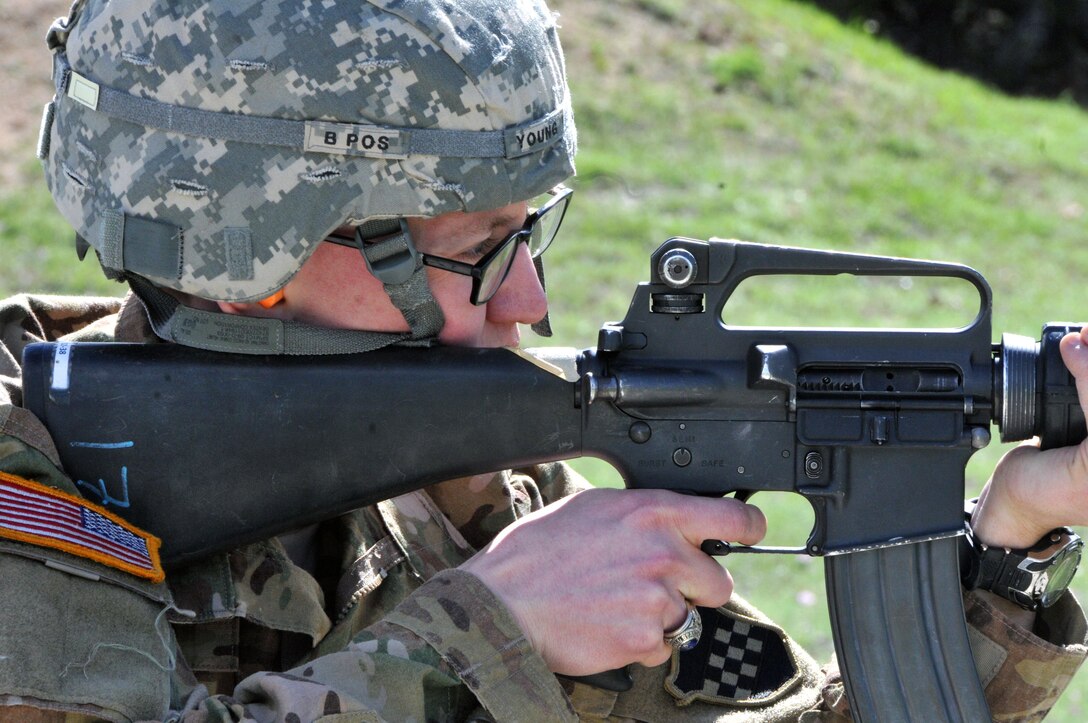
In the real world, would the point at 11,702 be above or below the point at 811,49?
below

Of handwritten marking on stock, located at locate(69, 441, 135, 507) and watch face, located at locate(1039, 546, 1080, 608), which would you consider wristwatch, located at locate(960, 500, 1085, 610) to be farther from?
handwritten marking on stock, located at locate(69, 441, 135, 507)

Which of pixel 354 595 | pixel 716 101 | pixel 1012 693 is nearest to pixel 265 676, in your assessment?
pixel 354 595

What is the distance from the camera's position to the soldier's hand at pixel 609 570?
6.79ft

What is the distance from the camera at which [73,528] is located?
1.92 meters

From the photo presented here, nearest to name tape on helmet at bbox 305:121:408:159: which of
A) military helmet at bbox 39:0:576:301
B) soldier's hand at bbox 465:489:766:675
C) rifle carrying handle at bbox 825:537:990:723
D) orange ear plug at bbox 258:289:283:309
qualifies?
military helmet at bbox 39:0:576:301

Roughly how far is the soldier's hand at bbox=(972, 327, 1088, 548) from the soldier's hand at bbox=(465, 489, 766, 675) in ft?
1.40

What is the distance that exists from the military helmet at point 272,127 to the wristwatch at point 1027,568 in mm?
1033

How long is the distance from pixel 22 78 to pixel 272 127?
7019 mm

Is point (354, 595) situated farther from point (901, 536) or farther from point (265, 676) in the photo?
point (901, 536)

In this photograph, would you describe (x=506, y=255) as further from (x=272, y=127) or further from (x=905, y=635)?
(x=905, y=635)

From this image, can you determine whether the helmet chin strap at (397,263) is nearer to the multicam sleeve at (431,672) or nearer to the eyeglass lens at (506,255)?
the eyeglass lens at (506,255)

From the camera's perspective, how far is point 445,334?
2.27m

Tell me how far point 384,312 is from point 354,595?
484mm

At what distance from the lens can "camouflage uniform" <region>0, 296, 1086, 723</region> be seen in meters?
1.84
